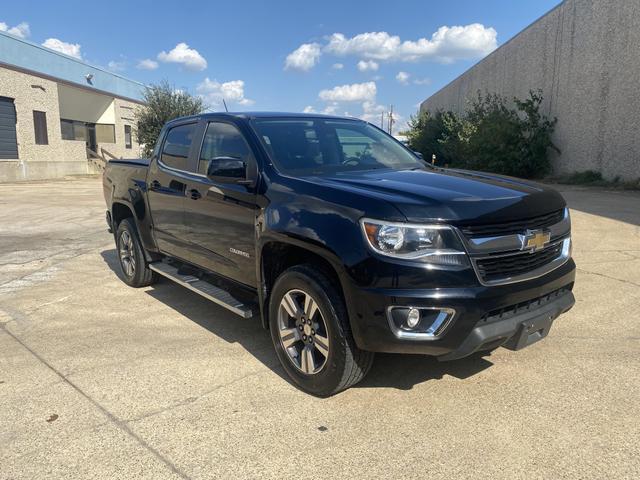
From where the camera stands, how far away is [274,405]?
3385 mm

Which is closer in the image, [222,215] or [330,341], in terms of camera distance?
[330,341]

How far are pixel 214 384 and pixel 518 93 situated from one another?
2412 centimetres

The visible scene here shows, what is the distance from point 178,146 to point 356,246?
9.60ft

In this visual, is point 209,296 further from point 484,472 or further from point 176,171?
point 484,472

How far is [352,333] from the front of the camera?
10.2 feet

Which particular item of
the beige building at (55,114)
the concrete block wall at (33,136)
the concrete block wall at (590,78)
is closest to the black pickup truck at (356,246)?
the concrete block wall at (590,78)

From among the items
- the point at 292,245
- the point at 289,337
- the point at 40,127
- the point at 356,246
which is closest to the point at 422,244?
the point at 356,246

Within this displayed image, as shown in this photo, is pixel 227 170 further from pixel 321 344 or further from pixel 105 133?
pixel 105 133

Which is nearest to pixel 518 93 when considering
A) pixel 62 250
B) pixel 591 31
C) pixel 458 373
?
pixel 591 31

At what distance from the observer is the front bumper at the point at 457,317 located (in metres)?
2.89

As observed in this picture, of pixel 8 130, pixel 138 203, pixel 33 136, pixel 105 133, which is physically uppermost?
pixel 105 133

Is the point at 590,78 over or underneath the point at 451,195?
over

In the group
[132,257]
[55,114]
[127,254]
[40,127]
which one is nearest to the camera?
[132,257]

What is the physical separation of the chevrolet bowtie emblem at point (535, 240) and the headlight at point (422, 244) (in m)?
0.51
